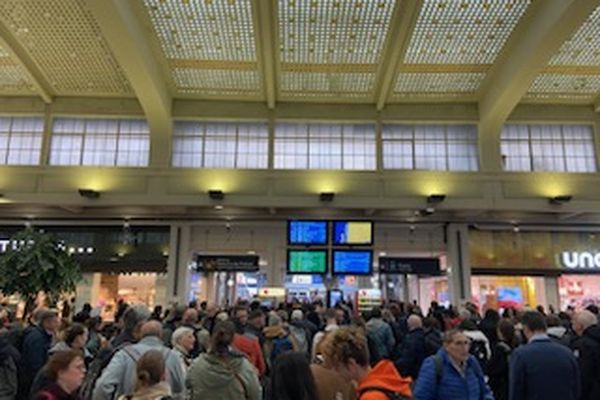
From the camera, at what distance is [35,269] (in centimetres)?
1088

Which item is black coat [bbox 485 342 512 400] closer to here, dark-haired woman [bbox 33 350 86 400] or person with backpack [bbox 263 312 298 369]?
person with backpack [bbox 263 312 298 369]

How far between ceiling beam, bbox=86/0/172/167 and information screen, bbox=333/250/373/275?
6218mm

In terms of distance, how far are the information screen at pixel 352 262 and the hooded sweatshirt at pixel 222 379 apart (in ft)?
36.0

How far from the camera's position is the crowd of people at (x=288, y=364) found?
266 cm

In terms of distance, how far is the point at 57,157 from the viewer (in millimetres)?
16109

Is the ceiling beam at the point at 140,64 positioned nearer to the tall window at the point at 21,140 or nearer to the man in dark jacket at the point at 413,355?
the tall window at the point at 21,140

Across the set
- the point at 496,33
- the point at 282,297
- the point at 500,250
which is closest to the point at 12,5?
the point at 282,297

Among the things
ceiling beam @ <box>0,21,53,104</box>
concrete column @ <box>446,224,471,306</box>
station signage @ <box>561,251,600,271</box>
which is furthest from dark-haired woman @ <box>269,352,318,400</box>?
station signage @ <box>561,251,600,271</box>

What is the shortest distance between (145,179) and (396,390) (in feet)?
46.9

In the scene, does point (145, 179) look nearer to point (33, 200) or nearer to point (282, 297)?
point (33, 200)

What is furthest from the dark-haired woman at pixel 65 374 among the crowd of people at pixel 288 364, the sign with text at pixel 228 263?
the sign with text at pixel 228 263

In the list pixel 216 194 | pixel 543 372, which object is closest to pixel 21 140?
pixel 216 194

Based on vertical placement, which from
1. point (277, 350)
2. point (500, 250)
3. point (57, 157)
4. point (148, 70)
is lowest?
point (277, 350)

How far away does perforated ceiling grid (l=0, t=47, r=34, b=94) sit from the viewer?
580 inches
